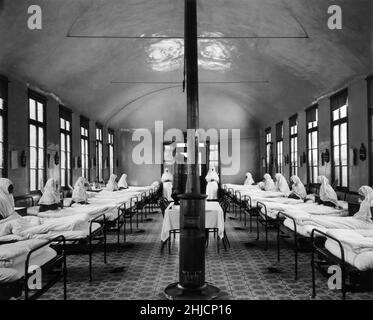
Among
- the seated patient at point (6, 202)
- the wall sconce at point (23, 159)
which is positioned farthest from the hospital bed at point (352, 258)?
the wall sconce at point (23, 159)


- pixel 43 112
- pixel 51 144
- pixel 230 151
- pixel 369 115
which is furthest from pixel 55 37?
pixel 230 151

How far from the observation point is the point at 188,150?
15.8 feet

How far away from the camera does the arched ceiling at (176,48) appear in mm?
7516

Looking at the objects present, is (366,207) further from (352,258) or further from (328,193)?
(328,193)

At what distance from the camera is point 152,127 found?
1869 centimetres

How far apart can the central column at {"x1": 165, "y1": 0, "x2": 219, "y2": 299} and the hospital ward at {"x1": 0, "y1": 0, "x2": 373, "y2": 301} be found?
0.06 feet

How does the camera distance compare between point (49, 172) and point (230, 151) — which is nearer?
point (49, 172)

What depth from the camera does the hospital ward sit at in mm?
4797

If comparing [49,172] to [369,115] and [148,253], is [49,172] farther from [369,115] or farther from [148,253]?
[369,115]

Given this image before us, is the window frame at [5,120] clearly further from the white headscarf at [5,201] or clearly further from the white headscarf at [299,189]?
the white headscarf at [299,189]

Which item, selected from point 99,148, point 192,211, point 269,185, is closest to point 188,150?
point 192,211

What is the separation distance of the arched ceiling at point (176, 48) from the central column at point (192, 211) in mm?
3378

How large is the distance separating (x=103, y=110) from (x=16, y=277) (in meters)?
12.4
